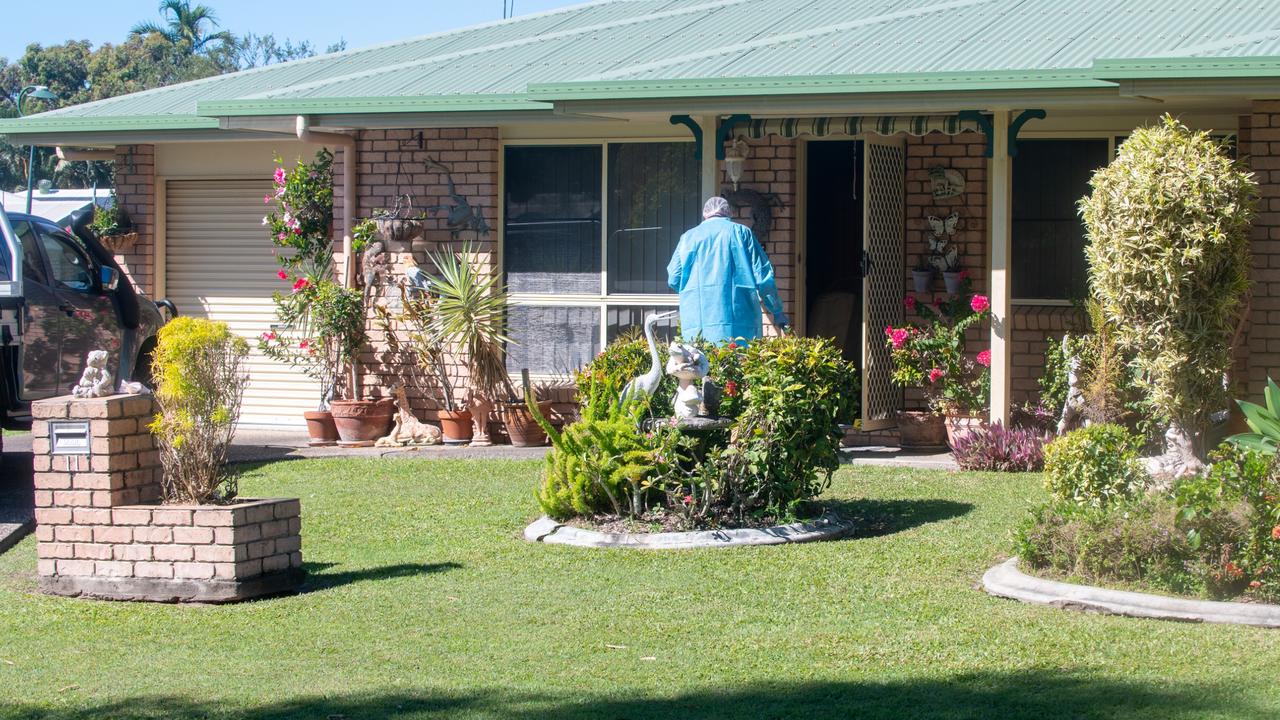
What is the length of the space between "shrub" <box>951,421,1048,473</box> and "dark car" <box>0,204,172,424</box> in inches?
255

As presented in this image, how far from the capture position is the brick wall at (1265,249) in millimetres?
11250

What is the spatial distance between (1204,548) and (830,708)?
2.23 metres

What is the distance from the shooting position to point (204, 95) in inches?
615

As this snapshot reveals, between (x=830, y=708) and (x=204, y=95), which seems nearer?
(x=830, y=708)

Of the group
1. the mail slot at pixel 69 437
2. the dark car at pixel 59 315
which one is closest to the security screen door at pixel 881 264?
the dark car at pixel 59 315

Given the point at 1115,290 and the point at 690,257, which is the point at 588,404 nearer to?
the point at 690,257

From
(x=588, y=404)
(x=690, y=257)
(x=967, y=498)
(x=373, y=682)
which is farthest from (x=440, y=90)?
(x=373, y=682)

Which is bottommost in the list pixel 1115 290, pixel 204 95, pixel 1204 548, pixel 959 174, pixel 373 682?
pixel 373 682

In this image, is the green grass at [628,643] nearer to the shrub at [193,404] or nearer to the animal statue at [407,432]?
the shrub at [193,404]

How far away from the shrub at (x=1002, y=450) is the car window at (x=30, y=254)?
6.95 meters

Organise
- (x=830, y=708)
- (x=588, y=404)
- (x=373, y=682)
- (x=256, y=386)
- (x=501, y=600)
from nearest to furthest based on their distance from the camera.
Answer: (x=830, y=708) < (x=373, y=682) < (x=501, y=600) < (x=588, y=404) < (x=256, y=386)

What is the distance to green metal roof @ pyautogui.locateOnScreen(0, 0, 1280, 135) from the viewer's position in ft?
35.5

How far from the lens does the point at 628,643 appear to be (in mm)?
6680

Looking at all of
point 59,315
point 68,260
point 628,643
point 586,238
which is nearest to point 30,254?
point 68,260
